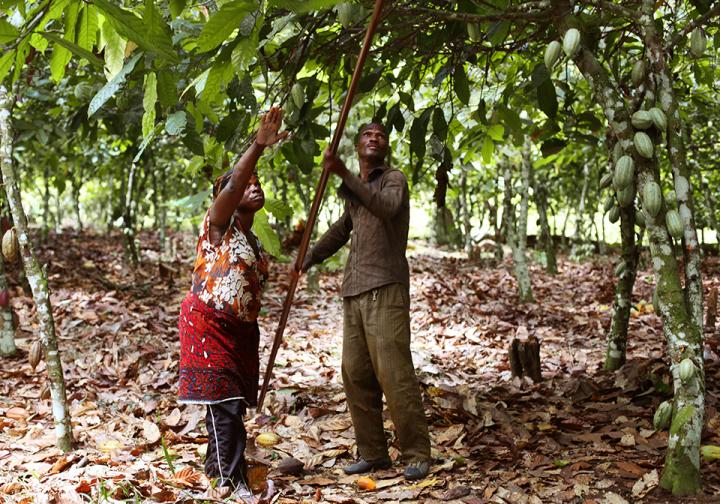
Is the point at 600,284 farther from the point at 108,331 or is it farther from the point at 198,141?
the point at 198,141

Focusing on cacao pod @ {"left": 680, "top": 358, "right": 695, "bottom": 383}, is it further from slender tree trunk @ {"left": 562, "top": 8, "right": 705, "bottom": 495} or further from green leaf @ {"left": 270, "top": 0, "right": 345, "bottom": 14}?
green leaf @ {"left": 270, "top": 0, "right": 345, "bottom": 14}

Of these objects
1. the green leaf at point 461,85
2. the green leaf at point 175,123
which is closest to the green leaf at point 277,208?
the green leaf at point 175,123

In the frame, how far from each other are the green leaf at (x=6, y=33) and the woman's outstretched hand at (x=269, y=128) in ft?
2.82

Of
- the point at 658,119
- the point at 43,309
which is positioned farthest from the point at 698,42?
the point at 43,309

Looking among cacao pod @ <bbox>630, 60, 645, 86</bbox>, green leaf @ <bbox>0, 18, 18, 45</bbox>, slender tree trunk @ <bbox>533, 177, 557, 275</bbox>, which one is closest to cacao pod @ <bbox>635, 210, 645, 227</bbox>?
cacao pod @ <bbox>630, 60, 645, 86</bbox>

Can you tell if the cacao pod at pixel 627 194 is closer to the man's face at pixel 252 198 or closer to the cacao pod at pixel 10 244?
the man's face at pixel 252 198

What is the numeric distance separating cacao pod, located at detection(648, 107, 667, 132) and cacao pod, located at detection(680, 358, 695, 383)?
78cm

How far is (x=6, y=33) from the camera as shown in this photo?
5.28ft

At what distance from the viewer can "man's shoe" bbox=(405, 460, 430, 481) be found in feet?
9.22

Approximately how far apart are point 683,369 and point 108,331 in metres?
4.24

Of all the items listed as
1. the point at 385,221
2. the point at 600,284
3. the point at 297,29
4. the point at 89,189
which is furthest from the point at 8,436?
the point at 89,189

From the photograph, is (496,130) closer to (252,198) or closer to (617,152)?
(617,152)

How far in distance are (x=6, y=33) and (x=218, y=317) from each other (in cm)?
131

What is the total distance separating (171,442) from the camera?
130 inches
